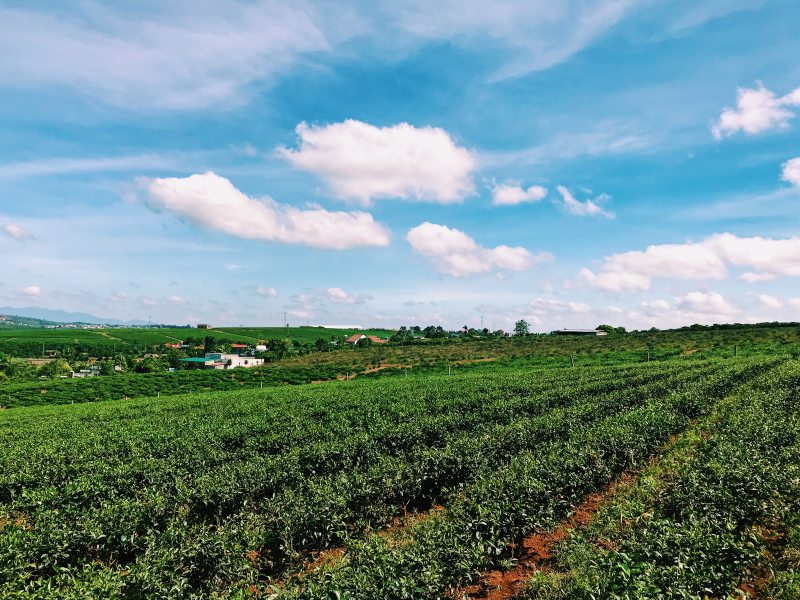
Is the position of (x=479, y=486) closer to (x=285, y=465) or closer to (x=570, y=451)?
(x=570, y=451)

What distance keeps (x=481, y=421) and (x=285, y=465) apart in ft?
34.7

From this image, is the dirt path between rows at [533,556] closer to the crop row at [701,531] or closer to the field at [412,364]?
the crop row at [701,531]

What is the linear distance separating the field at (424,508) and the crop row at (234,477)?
7cm

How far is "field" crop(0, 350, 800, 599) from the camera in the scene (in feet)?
25.5

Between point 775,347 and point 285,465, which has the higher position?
point 775,347

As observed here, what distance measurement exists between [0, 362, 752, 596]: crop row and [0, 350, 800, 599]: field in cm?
7

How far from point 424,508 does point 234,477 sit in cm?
574

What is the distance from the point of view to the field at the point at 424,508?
7.79 meters

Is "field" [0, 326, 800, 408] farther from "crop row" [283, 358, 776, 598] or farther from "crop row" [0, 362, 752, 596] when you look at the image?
"crop row" [283, 358, 776, 598]

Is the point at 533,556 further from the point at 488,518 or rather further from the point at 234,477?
the point at 234,477

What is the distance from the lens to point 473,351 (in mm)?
90000

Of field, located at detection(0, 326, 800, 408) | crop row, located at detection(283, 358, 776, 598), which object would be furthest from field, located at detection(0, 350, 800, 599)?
field, located at detection(0, 326, 800, 408)

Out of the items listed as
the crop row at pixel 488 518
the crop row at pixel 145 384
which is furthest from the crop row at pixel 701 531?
the crop row at pixel 145 384

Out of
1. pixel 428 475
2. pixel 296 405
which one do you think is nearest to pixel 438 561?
pixel 428 475
